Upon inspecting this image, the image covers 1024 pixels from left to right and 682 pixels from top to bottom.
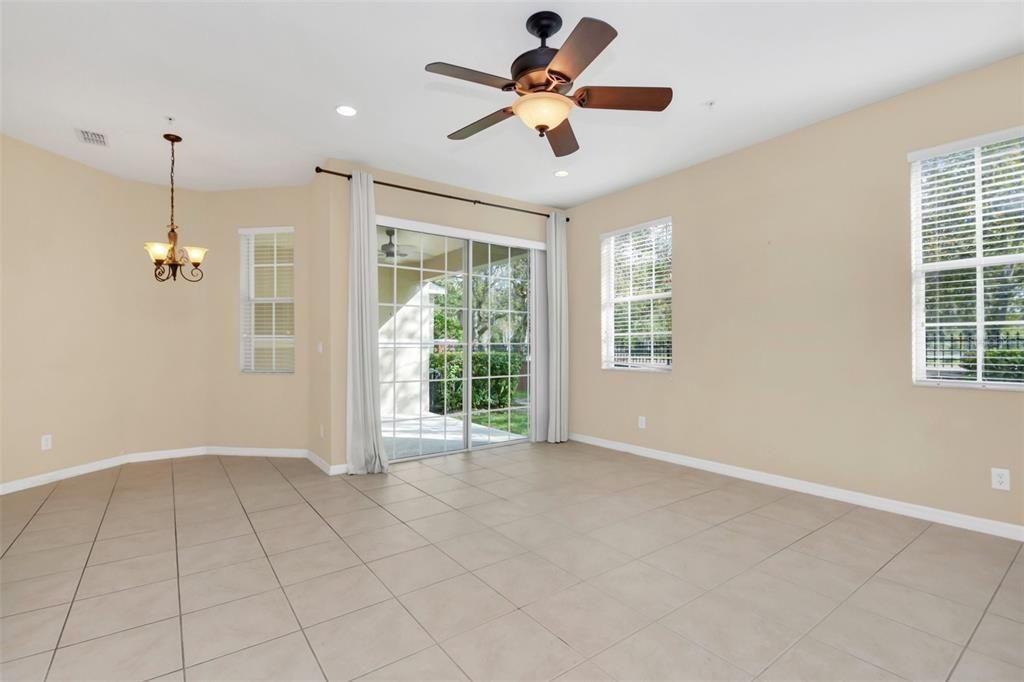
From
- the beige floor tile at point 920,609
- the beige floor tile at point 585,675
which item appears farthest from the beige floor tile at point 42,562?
the beige floor tile at point 920,609

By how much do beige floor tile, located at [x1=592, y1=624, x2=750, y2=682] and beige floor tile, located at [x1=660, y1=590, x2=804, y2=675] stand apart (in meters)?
0.05

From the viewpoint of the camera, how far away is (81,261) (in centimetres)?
454

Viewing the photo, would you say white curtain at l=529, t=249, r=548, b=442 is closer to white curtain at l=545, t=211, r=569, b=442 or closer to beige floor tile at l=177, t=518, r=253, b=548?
white curtain at l=545, t=211, r=569, b=442

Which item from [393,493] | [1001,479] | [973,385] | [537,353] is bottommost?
[393,493]

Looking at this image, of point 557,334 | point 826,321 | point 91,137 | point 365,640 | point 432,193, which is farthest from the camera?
point 557,334

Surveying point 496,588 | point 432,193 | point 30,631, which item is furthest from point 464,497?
point 432,193

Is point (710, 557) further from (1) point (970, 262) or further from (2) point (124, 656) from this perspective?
(2) point (124, 656)

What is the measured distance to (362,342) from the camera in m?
4.50

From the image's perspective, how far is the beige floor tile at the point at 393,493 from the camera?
12.3 feet

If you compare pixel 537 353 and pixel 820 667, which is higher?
pixel 537 353

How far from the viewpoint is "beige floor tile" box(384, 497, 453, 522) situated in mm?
3414

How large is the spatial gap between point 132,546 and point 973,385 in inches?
210

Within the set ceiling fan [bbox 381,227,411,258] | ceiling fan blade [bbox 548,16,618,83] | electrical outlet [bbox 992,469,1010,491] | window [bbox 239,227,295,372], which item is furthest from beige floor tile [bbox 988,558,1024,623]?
window [bbox 239,227,295,372]

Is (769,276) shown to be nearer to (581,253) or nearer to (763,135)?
(763,135)
